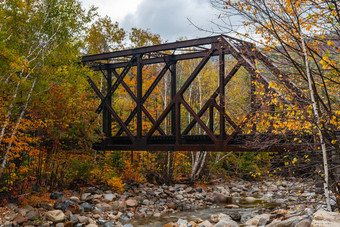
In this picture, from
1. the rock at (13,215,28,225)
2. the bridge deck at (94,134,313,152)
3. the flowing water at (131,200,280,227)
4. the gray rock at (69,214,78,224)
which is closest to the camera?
the rock at (13,215,28,225)

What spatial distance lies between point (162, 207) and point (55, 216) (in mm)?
5059

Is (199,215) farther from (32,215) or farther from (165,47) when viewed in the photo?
(165,47)

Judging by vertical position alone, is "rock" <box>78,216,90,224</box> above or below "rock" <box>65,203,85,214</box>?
below

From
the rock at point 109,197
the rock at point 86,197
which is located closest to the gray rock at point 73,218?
the rock at point 86,197

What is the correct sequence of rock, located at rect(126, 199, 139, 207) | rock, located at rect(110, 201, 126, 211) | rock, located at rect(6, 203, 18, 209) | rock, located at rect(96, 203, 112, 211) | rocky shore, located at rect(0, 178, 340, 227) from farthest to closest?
rock, located at rect(126, 199, 139, 207), rock, located at rect(110, 201, 126, 211), rock, located at rect(96, 203, 112, 211), rock, located at rect(6, 203, 18, 209), rocky shore, located at rect(0, 178, 340, 227)

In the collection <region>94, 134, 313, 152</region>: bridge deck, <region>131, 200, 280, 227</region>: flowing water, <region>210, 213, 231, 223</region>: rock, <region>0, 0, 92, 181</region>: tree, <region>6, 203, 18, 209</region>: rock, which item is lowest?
<region>131, 200, 280, 227</region>: flowing water

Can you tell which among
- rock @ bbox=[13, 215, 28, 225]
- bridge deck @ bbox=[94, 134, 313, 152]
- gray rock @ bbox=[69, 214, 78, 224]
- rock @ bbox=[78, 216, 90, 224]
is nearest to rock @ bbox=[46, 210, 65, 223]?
gray rock @ bbox=[69, 214, 78, 224]

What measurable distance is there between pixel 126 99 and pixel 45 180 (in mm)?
16314

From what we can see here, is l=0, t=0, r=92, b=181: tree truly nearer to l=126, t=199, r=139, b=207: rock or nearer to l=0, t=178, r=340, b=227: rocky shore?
l=0, t=178, r=340, b=227: rocky shore

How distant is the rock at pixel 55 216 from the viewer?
11.2 metres

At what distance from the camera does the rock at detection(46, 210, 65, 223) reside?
1119 cm

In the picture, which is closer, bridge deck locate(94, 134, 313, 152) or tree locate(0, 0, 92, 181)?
tree locate(0, 0, 92, 181)

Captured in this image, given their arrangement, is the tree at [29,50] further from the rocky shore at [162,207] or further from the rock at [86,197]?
the rock at [86,197]

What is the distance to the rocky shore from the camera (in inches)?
393
